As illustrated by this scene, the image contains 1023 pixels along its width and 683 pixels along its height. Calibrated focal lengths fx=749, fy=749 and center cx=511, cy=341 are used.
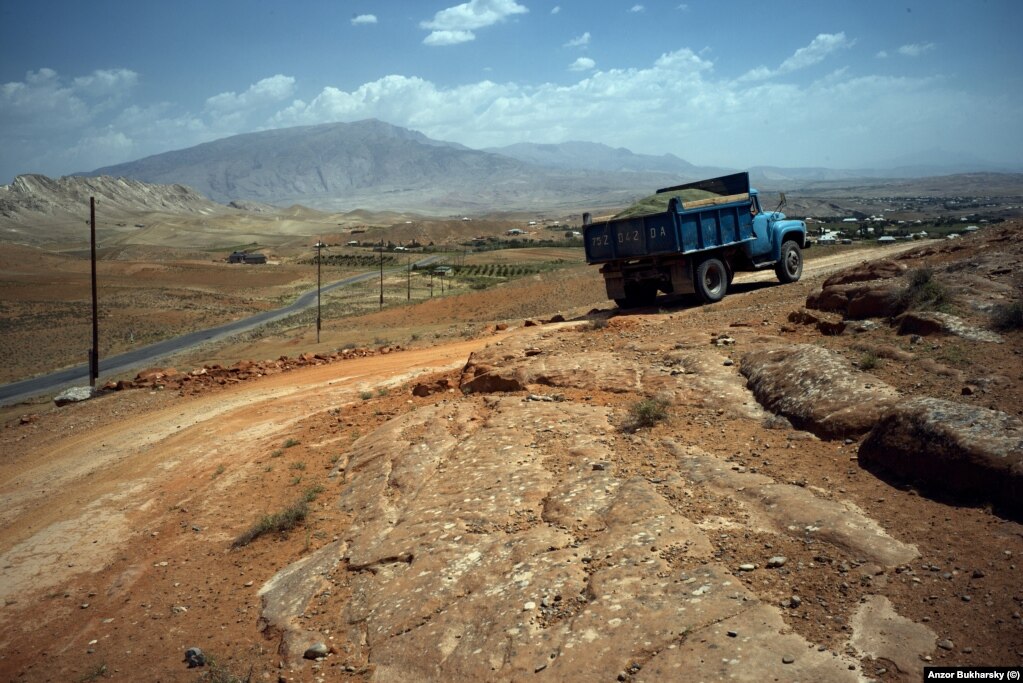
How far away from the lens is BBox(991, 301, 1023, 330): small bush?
883cm

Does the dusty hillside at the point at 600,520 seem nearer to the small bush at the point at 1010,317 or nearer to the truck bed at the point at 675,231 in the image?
the small bush at the point at 1010,317

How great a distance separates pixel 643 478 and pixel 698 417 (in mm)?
1809

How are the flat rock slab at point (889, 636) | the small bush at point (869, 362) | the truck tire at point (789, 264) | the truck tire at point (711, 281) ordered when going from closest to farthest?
the flat rock slab at point (889, 636) → the small bush at point (869, 362) → the truck tire at point (711, 281) → the truck tire at point (789, 264)

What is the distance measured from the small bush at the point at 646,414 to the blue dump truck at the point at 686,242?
855 centimetres

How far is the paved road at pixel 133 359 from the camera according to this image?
36219mm

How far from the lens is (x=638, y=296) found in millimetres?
18875

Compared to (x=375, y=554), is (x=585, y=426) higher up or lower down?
higher up

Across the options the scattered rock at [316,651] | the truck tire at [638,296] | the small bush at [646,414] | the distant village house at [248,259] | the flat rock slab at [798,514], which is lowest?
the scattered rock at [316,651]

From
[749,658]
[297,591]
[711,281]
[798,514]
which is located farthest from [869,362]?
[711,281]

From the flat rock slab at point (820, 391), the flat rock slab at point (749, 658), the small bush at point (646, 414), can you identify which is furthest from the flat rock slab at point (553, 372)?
the flat rock slab at point (749, 658)

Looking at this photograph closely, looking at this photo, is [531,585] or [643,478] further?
[643,478]

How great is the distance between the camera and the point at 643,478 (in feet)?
24.3

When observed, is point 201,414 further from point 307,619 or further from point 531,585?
point 531,585

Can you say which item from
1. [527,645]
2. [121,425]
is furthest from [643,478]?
[121,425]
